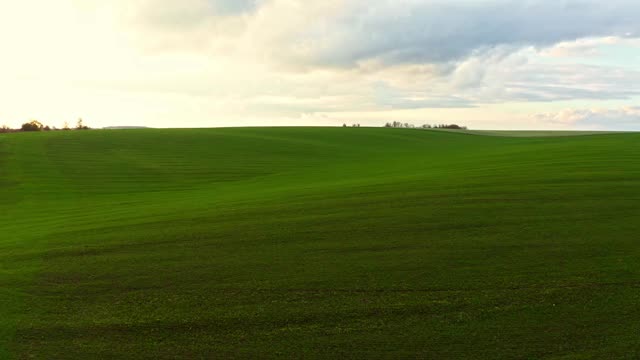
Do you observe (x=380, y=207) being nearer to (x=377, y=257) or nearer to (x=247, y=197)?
(x=377, y=257)

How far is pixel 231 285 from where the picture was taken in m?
9.84

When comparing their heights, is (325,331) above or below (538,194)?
below

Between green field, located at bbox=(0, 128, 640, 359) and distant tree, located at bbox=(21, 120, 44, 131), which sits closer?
green field, located at bbox=(0, 128, 640, 359)

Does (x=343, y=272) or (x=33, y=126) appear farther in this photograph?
(x=33, y=126)

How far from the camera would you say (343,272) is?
10.3 metres

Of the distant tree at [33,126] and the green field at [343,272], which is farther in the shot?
the distant tree at [33,126]

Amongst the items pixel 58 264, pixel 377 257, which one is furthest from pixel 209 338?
pixel 58 264

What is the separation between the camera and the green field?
7852 millimetres

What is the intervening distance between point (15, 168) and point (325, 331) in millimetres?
28156

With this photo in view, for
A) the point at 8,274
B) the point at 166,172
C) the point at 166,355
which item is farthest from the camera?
the point at 166,172

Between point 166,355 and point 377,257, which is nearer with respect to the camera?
point 166,355

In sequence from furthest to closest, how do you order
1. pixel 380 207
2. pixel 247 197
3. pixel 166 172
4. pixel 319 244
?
pixel 166 172 → pixel 247 197 → pixel 380 207 → pixel 319 244

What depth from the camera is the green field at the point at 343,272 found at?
785 centimetres

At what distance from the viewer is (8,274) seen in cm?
1090
